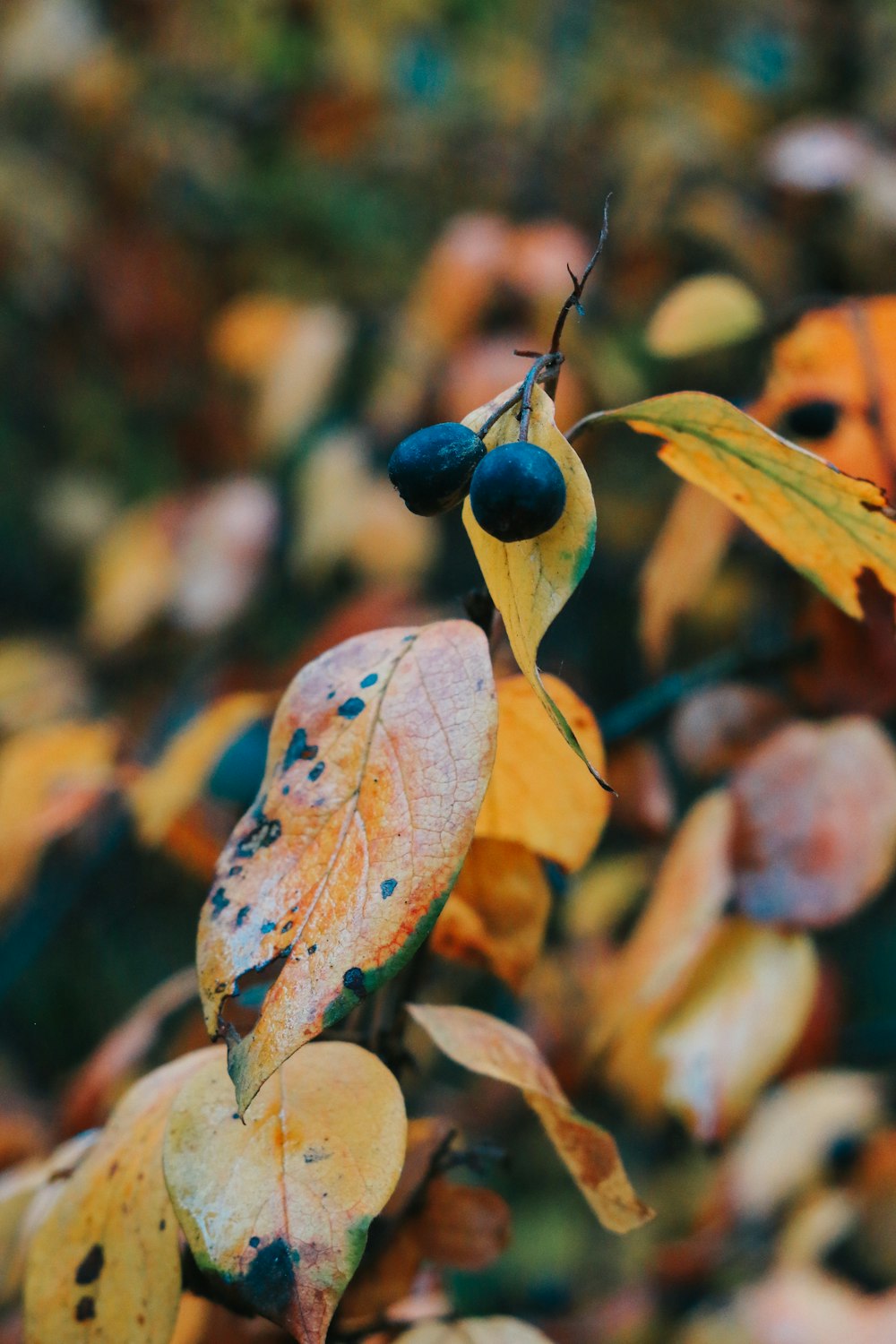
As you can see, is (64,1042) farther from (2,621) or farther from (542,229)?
(542,229)

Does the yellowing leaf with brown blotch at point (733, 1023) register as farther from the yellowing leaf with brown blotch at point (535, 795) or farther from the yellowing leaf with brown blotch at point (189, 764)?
the yellowing leaf with brown blotch at point (189, 764)

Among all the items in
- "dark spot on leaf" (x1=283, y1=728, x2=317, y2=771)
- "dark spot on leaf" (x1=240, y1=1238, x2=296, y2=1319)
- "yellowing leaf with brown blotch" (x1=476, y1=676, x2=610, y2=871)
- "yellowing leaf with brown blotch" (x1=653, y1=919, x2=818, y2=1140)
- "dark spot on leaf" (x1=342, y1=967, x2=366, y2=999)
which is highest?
"dark spot on leaf" (x1=283, y1=728, x2=317, y2=771)

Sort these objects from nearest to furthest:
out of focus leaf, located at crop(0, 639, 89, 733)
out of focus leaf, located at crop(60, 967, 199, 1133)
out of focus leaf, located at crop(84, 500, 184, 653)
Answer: out of focus leaf, located at crop(60, 967, 199, 1133) → out of focus leaf, located at crop(84, 500, 184, 653) → out of focus leaf, located at crop(0, 639, 89, 733)

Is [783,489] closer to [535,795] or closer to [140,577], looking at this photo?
[535,795]

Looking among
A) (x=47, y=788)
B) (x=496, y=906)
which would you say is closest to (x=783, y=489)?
(x=496, y=906)

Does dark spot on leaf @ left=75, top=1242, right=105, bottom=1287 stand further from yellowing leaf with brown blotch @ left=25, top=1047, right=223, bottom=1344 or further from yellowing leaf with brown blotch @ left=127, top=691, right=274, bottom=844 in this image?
yellowing leaf with brown blotch @ left=127, top=691, right=274, bottom=844

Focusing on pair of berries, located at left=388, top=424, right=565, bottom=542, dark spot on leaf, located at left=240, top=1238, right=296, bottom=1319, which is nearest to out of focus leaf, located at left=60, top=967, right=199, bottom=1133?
dark spot on leaf, located at left=240, top=1238, right=296, bottom=1319

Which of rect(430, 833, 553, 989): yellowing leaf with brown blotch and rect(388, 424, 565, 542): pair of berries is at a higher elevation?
rect(388, 424, 565, 542): pair of berries
